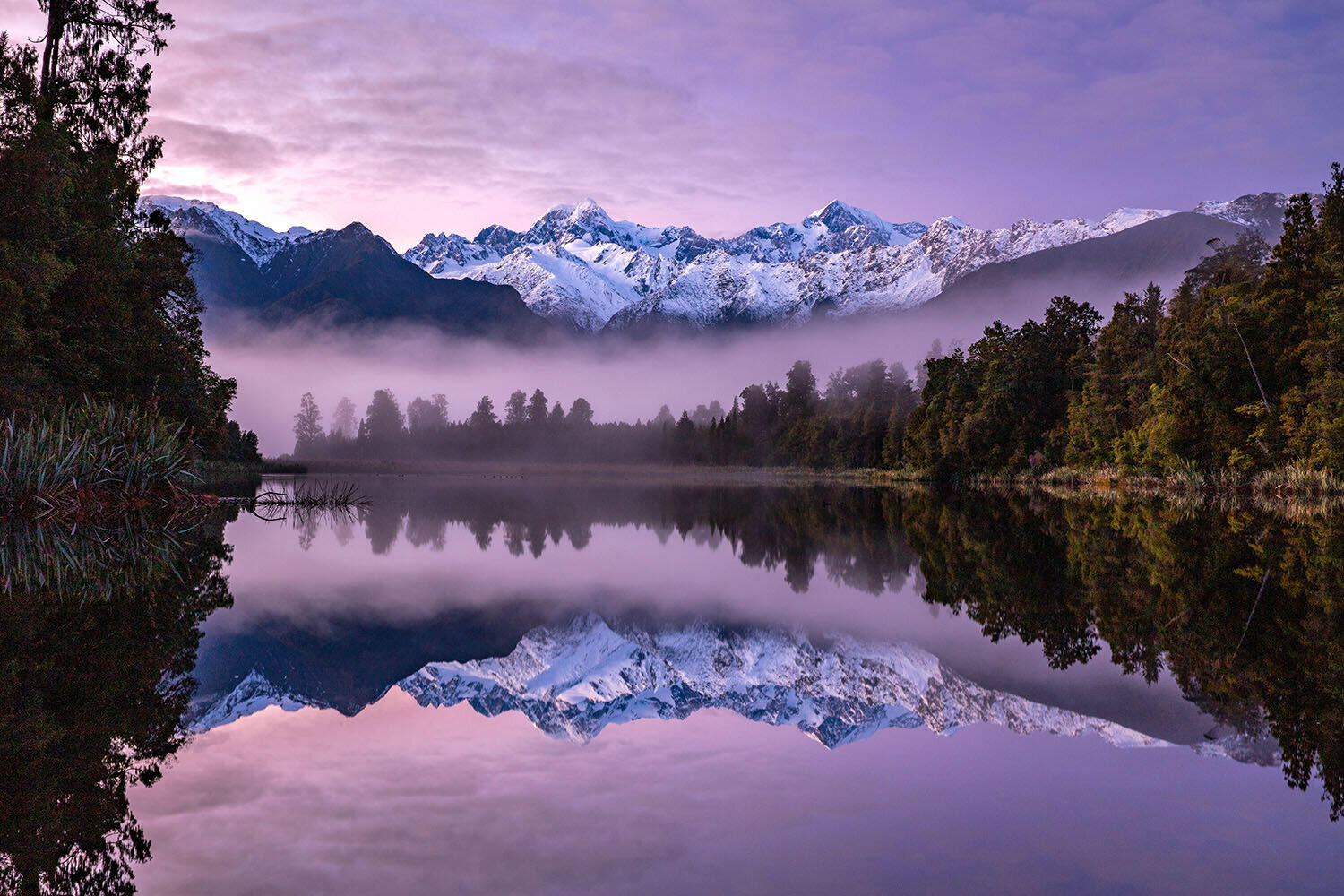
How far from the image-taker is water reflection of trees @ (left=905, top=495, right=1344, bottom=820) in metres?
7.98

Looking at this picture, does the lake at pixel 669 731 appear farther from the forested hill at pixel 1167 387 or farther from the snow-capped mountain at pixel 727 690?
the forested hill at pixel 1167 387

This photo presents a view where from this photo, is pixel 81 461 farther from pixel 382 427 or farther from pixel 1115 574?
pixel 382 427

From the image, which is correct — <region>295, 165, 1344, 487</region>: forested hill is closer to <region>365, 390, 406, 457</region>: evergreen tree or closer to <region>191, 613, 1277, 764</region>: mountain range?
<region>191, 613, 1277, 764</region>: mountain range

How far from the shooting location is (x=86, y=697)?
8.15 meters

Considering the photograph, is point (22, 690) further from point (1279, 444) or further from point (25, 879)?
point (1279, 444)

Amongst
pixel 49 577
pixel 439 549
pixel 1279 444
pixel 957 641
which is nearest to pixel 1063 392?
pixel 1279 444

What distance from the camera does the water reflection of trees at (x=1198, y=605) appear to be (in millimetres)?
7984

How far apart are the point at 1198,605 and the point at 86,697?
14.7m

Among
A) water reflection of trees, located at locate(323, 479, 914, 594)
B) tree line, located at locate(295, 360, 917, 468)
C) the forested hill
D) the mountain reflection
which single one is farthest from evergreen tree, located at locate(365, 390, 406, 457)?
the mountain reflection

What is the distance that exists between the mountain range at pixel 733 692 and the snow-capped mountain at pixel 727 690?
2 centimetres

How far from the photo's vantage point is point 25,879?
15.1 ft

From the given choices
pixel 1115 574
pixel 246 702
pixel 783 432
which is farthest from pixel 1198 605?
pixel 783 432

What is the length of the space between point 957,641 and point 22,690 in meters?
10.9

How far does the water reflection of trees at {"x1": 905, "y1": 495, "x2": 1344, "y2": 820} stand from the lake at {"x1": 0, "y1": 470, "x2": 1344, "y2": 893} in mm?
75
